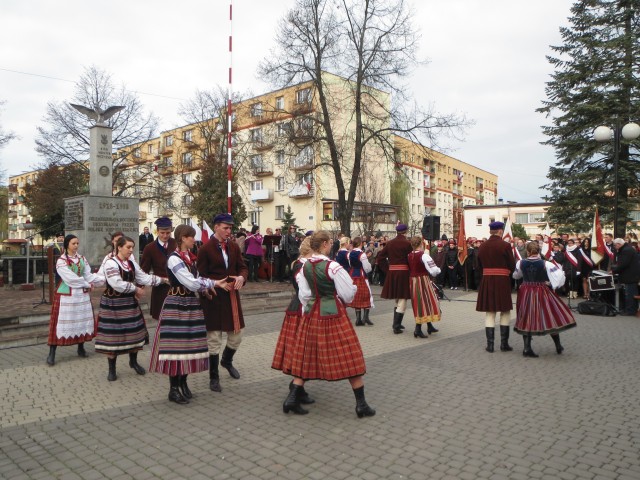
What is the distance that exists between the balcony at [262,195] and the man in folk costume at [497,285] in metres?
45.6

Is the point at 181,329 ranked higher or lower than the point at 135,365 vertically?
higher

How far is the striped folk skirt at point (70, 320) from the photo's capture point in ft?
24.2

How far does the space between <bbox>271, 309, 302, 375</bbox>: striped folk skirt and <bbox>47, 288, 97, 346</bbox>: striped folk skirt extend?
3657 millimetres

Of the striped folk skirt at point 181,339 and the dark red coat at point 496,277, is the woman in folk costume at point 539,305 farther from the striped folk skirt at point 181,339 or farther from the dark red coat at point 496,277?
the striped folk skirt at point 181,339

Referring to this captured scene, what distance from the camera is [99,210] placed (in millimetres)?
12852

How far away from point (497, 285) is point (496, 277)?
15 cm

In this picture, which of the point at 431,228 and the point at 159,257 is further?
the point at 431,228

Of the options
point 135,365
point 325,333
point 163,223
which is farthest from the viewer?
point 163,223

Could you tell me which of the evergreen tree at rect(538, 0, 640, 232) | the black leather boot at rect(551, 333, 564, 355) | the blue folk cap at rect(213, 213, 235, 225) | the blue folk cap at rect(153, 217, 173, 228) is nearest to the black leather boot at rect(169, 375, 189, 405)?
the blue folk cap at rect(213, 213, 235, 225)

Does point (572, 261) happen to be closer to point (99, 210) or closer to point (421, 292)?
point (421, 292)

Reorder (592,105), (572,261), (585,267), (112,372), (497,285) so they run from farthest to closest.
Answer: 1. (592,105)
2. (585,267)
3. (572,261)
4. (497,285)
5. (112,372)

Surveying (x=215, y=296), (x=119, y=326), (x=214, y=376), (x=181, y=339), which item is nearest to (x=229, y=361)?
(x=214, y=376)

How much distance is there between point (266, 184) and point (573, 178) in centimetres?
3605

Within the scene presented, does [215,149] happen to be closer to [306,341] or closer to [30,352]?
[30,352]
